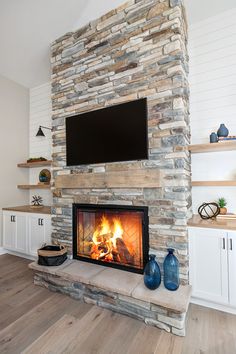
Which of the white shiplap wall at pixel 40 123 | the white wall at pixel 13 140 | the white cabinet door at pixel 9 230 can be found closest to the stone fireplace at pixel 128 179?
the white cabinet door at pixel 9 230

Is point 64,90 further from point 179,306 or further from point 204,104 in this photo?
point 179,306

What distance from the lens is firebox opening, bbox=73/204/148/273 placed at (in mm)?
2238

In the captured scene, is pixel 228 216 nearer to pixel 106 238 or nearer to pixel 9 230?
pixel 106 238

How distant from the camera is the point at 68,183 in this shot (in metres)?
2.70

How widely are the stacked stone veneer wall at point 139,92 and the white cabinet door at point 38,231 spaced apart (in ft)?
1.16

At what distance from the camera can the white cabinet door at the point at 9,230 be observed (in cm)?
355

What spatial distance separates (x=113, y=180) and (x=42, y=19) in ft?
8.14

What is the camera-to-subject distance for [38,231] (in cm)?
325

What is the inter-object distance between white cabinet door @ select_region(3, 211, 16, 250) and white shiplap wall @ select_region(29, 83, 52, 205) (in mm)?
650

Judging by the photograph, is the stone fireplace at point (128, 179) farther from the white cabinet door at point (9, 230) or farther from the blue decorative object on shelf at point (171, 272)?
the white cabinet door at point (9, 230)

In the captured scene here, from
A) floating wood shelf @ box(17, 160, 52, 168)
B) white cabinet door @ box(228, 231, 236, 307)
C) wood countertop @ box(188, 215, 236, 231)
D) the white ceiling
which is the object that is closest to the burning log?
wood countertop @ box(188, 215, 236, 231)

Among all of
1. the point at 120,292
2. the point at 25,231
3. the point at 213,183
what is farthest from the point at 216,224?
the point at 25,231

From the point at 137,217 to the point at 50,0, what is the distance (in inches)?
116

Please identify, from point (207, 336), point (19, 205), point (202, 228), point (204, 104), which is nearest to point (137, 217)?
point (202, 228)
